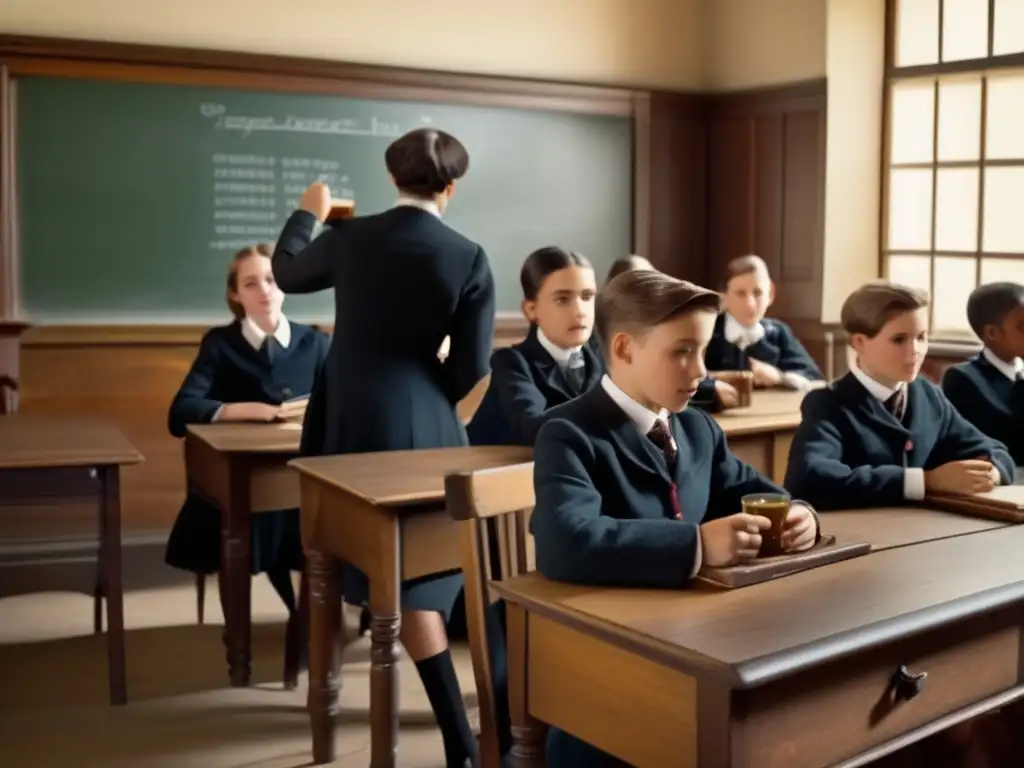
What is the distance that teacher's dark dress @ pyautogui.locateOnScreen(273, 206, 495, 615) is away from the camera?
299 cm

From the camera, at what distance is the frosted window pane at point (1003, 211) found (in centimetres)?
542

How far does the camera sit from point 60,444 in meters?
3.46

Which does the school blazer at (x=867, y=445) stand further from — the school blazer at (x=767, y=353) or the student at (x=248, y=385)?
the school blazer at (x=767, y=353)

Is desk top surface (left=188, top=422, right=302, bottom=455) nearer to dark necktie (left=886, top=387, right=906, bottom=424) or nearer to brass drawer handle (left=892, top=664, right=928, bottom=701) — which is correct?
dark necktie (left=886, top=387, right=906, bottom=424)

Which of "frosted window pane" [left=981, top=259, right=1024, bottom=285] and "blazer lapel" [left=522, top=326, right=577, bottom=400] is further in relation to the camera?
"frosted window pane" [left=981, top=259, right=1024, bottom=285]

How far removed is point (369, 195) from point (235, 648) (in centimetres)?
250

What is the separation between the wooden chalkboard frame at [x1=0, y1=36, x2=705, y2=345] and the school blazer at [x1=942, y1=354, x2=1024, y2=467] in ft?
9.24

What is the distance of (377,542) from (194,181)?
3.00m

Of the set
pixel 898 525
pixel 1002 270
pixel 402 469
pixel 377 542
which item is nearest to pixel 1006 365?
pixel 898 525

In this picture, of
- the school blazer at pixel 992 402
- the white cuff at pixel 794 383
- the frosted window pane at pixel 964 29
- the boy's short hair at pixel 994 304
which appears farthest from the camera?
the frosted window pane at pixel 964 29

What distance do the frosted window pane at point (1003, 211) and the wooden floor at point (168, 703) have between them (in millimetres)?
3089

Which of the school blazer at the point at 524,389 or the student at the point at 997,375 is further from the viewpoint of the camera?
the student at the point at 997,375

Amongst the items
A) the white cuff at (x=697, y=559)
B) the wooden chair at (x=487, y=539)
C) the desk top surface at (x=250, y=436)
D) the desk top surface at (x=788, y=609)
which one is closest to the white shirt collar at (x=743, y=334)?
the desk top surface at (x=250, y=436)

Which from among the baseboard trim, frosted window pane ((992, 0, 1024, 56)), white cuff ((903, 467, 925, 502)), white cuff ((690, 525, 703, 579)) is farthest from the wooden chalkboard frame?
white cuff ((690, 525, 703, 579))
